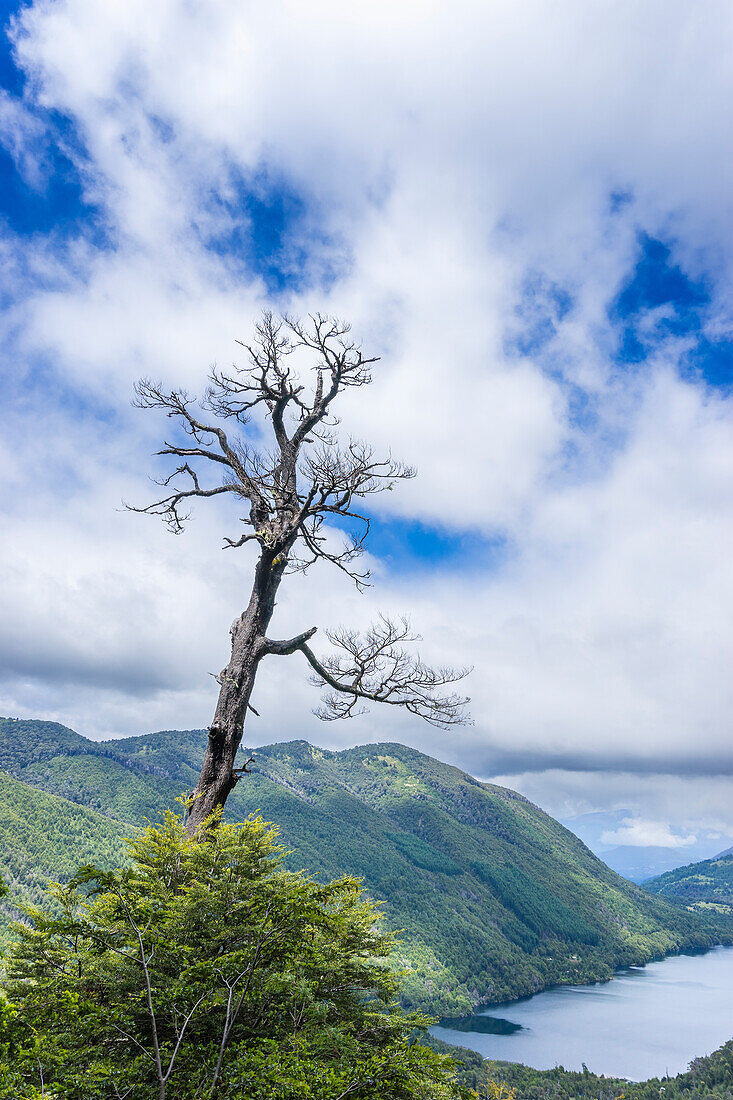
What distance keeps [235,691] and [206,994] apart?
3805 millimetres

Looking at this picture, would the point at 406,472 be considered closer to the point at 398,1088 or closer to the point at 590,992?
the point at 398,1088

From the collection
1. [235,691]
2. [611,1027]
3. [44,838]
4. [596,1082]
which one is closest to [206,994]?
[235,691]

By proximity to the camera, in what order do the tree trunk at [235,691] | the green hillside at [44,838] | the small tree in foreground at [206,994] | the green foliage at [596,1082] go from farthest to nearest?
1. the green hillside at [44,838]
2. the green foliage at [596,1082]
3. the tree trunk at [235,691]
4. the small tree in foreground at [206,994]

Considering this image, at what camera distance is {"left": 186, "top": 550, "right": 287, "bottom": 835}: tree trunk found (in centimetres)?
719

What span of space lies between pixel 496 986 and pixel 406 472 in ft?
714

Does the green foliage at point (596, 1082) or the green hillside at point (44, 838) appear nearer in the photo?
the green foliage at point (596, 1082)

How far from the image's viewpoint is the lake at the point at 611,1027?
10894cm

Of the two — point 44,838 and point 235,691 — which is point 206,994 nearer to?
point 235,691

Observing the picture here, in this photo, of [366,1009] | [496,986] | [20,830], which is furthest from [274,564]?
[496,986]

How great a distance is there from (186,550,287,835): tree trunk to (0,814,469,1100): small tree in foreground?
0.52 m

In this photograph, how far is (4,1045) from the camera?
3.69 metres

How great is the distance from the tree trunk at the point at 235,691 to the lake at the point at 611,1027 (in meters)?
135

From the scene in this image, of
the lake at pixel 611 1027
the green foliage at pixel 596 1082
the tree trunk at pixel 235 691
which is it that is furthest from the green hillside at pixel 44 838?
the tree trunk at pixel 235 691

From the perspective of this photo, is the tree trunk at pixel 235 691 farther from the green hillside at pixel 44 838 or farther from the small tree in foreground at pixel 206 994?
the green hillside at pixel 44 838
